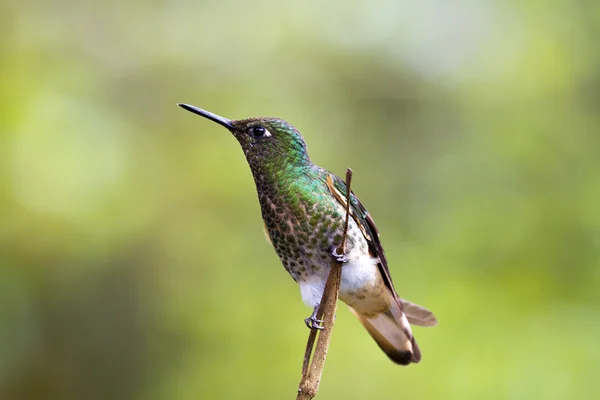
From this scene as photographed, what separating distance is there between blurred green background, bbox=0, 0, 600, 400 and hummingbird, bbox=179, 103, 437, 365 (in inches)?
80.6

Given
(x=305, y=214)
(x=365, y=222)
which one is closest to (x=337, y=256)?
(x=305, y=214)

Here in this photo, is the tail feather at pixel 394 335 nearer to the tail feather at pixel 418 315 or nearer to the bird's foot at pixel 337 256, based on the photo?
the tail feather at pixel 418 315

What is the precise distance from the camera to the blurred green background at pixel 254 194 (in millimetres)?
4652

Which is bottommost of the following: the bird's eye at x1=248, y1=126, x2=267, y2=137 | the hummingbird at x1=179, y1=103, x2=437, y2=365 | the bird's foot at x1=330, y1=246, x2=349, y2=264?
the bird's foot at x1=330, y1=246, x2=349, y2=264

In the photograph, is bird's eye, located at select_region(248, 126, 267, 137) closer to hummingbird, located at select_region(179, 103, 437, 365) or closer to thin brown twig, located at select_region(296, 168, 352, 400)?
hummingbird, located at select_region(179, 103, 437, 365)

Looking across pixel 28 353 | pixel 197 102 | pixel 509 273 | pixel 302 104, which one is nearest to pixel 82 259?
pixel 28 353

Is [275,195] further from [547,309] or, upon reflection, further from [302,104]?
Result: [302,104]

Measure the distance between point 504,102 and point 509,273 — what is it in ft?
5.33

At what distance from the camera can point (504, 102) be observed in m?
5.56

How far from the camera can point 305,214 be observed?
2.31 metres

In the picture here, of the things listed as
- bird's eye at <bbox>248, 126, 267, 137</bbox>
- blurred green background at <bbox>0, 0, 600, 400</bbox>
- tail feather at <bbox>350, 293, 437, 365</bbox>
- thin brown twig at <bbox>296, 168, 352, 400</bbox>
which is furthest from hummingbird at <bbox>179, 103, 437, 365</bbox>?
blurred green background at <bbox>0, 0, 600, 400</bbox>

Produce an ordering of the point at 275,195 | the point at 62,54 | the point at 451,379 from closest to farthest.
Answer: the point at 275,195 < the point at 451,379 < the point at 62,54

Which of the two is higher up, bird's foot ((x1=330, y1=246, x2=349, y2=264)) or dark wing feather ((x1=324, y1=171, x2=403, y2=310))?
dark wing feather ((x1=324, y1=171, x2=403, y2=310))

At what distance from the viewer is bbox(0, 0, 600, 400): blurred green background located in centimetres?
465
